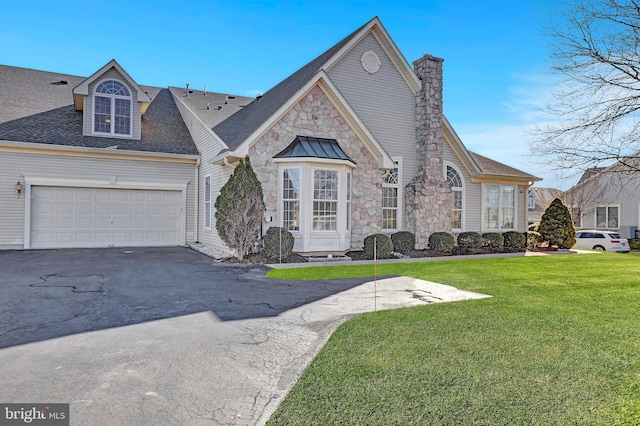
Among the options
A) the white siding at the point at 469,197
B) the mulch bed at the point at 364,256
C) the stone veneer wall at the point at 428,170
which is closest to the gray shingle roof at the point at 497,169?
the white siding at the point at 469,197

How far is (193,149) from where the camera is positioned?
1795 cm

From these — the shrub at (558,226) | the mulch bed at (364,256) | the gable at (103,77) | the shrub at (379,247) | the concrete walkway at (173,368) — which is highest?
the gable at (103,77)

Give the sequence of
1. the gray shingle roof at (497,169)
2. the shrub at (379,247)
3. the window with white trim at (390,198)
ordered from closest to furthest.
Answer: the shrub at (379,247), the window with white trim at (390,198), the gray shingle roof at (497,169)

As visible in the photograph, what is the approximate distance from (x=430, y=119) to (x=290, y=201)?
25.3 feet

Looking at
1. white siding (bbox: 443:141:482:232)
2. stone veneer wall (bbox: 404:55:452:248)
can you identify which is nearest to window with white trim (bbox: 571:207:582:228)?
white siding (bbox: 443:141:482:232)

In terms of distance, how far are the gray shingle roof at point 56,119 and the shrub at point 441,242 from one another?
34.9 feet

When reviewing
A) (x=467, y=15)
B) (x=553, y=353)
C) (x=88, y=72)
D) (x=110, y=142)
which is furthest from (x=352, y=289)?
(x=88, y=72)

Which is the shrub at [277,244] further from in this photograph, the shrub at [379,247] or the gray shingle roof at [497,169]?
the gray shingle roof at [497,169]

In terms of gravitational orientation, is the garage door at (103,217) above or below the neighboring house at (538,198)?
below

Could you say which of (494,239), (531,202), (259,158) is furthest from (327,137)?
(531,202)

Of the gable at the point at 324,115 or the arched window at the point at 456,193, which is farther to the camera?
the arched window at the point at 456,193

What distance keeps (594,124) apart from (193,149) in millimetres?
14429

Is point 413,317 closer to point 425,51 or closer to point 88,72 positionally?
point 425,51

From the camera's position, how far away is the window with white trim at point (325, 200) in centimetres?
1368
